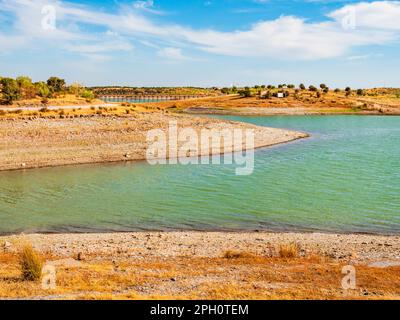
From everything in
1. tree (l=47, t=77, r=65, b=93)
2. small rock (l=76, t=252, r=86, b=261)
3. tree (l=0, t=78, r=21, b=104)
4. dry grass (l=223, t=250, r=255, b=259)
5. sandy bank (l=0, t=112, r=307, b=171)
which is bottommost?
small rock (l=76, t=252, r=86, b=261)

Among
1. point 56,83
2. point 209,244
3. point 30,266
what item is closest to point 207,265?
point 209,244

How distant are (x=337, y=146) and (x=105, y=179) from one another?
29.1m

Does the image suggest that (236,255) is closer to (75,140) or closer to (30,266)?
(30,266)

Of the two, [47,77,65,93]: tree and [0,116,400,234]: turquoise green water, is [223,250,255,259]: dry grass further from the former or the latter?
[47,77,65,93]: tree

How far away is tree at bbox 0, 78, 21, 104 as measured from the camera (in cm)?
5488

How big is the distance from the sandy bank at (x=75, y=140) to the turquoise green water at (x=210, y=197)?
2.57m

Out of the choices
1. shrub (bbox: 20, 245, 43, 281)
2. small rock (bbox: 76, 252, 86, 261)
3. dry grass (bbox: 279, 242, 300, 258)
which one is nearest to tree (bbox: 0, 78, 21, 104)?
small rock (bbox: 76, 252, 86, 261)

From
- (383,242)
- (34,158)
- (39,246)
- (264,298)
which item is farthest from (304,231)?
(34,158)

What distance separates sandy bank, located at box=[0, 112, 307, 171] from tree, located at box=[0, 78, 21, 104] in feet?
36.8

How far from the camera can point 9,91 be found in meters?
55.5

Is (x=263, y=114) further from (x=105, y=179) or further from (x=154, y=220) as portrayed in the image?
(x=154, y=220)

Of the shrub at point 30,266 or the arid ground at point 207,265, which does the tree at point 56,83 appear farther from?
the shrub at point 30,266

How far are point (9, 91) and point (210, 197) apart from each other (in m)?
39.2
